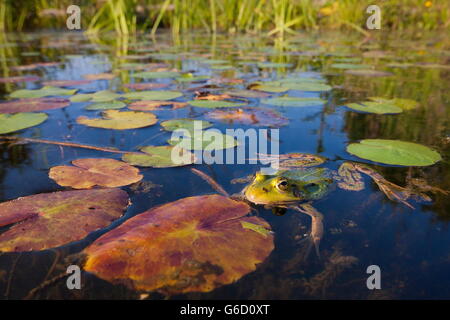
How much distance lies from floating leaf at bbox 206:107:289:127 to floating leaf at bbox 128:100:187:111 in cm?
38

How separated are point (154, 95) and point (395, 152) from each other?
209cm

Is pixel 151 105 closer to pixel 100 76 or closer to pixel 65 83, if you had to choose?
pixel 65 83

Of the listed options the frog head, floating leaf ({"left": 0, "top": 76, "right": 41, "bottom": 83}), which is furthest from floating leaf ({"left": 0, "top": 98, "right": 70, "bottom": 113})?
the frog head

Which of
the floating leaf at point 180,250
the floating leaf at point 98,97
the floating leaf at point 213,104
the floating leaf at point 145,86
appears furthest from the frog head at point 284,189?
the floating leaf at point 145,86

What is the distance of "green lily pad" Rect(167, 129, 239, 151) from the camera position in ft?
5.83

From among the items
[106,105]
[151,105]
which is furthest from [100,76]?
[151,105]

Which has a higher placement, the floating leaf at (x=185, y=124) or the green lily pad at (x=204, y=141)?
the floating leaf at (x=185, y=124)

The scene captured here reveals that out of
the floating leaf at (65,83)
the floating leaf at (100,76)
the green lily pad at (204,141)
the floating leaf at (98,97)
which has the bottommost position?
the green lily pad at (204,141)

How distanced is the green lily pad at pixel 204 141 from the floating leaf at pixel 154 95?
3.42ft

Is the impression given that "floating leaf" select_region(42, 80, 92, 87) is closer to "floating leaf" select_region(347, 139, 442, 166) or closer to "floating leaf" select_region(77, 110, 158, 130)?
"floating leaf" select_region(77, 110, 158, 130)

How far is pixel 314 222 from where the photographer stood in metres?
1.16

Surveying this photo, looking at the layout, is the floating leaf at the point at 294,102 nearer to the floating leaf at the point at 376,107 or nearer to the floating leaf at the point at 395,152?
the floating leaf at the point at 376,107

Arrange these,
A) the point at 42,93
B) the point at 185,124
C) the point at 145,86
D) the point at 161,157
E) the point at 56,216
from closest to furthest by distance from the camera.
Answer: the point at 56,216, the point at 161,157, the point at 185,124, the point at 42,93, the point at 145,86

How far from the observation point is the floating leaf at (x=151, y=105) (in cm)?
267
